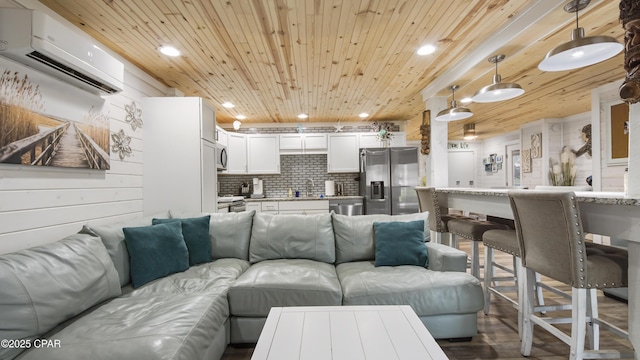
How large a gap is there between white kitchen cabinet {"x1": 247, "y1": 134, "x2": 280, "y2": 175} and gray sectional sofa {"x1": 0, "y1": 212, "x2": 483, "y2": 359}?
2.84 metres

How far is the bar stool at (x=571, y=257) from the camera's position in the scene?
5.00ft

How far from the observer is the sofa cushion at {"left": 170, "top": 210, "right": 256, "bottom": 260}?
269 centimetres

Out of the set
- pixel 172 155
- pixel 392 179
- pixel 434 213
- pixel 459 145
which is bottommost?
pixel 434 213

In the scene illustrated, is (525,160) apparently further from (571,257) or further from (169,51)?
(169,51)

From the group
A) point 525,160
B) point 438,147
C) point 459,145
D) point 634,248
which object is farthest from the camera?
point 459,145

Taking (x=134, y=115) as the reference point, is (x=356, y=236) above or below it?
below

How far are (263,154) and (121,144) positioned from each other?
2921 mm

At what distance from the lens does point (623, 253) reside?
1656 millimetres

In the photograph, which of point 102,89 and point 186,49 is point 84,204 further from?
point 186,49

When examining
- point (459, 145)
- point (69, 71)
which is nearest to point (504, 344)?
point (69, 71)

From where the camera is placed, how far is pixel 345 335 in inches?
50.6

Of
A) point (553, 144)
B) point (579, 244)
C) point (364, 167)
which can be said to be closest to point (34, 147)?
point (579, 244)

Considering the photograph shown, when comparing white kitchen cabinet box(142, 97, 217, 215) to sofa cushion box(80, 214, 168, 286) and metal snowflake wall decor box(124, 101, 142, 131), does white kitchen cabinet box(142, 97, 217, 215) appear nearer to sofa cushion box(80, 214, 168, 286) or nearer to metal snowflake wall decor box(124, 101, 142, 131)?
metal snowflake wall decor box(124, 101, 142, 131)

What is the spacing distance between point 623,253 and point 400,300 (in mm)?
1298
